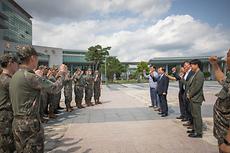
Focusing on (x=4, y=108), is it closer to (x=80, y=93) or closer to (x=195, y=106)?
(x=195, y=106)

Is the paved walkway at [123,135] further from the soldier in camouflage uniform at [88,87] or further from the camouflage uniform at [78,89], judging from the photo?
the soldier in camouflage uniform at [88,87]

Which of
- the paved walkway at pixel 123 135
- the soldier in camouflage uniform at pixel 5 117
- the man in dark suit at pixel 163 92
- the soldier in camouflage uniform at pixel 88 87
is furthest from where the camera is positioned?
the soldier in camouflage uniform at pixel 88 87

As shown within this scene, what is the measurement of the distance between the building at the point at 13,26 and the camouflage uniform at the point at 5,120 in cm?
3790

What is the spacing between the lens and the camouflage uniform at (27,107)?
3314 mm

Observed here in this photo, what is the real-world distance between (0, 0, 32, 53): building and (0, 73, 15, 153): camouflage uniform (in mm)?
37896

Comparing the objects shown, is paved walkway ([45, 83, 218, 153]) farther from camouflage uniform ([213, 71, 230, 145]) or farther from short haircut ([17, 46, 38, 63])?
short haircut ([17, 46, 38, 63])

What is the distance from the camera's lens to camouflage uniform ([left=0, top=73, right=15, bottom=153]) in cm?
415

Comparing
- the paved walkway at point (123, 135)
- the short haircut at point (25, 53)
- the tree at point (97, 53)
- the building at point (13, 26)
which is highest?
the building at point (13, 26)

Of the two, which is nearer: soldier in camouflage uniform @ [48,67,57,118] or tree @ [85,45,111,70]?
soldier in camouflage uniform @ [48,67,57,118]

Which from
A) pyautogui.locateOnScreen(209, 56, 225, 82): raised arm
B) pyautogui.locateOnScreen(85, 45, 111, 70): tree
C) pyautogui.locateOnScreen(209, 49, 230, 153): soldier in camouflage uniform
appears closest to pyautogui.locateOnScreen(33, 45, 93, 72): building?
pyautogui.locateOnScreen(85, 45, 111, 70): tree

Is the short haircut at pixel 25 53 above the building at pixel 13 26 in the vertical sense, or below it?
below

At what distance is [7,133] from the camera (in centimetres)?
417

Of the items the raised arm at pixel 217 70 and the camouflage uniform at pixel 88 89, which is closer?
the raised arm at pixel 217 70

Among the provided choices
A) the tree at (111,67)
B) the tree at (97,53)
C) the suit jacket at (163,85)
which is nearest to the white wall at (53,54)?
the tree at (97,53)
